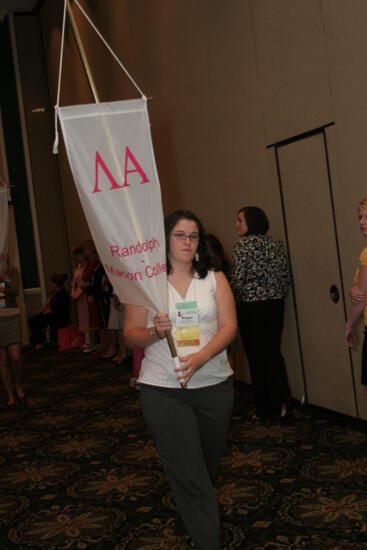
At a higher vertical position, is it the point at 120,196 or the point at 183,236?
the point at 120,196

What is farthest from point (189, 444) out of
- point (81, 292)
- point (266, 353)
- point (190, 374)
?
point (81, 292)

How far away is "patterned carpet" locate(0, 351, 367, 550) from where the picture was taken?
3492 mm

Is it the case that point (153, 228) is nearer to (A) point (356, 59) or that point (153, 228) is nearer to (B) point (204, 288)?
(B) point (204, 288)

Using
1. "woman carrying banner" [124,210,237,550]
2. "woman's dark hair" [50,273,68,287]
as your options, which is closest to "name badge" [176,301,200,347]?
"woman carrying banner" [124,210,237,550]

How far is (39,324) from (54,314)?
0.31 metres

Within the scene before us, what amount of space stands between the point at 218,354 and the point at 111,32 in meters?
7.59

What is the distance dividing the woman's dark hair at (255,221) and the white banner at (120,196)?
267cm

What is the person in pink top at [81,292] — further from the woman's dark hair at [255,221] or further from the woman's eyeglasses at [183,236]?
the woman's eyeglasses at [183,236]

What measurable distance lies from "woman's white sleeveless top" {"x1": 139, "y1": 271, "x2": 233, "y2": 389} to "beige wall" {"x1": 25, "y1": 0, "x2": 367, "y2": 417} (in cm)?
202

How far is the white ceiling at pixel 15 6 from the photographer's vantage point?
12992 mm

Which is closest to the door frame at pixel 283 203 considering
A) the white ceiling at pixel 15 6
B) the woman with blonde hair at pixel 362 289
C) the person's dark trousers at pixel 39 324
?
the woman with blonde hair at pixel 362 289

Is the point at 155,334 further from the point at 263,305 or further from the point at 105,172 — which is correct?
the point at 263,305

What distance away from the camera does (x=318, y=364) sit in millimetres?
5520

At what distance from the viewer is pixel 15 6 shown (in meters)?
13.2
